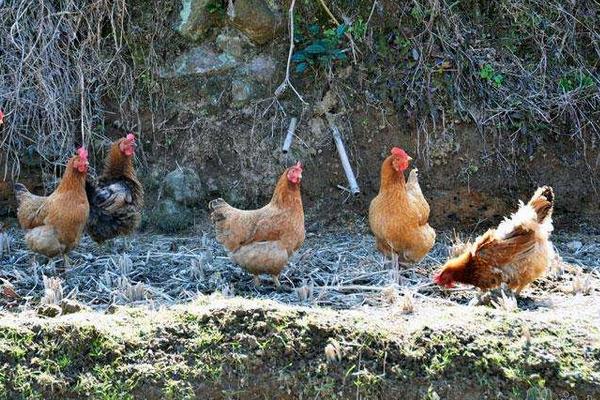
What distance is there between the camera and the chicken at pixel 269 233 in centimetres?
634

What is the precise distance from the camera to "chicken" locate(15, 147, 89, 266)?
22.8 ft

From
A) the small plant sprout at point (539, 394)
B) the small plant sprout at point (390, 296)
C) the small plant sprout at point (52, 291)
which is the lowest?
the small plant sprout at point (539, 394)

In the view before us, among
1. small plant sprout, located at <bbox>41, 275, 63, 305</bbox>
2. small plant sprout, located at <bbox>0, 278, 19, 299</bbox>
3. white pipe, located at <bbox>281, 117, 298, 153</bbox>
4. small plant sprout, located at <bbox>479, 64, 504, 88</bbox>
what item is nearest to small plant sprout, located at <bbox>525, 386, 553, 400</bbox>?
small plant sprout, located at <bbox>41, 275, 63, 305</bbox>

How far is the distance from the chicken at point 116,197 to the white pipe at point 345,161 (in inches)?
72.1

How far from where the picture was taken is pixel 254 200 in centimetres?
852

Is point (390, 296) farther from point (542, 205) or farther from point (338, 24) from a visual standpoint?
point (338, 24)

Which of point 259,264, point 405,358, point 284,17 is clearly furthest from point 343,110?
point 405,358

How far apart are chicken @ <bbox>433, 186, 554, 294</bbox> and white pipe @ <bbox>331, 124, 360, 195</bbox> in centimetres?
196

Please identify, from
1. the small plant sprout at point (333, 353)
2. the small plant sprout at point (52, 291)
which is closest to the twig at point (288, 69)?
the small plant sprout at point (52, 291)

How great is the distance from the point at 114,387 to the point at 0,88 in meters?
4.71

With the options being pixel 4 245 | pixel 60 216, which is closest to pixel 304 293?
pixel 60 216

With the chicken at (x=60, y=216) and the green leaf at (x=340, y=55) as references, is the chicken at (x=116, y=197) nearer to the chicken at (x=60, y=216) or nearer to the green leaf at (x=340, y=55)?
the chicken at (x=60, y=216)

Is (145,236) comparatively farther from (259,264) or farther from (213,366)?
(213,366)

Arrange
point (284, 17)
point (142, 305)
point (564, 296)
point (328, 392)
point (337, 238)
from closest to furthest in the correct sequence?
1. point (328, 392)
2. point (142, 305)
3. point (564, 296)
4. point (337, 238)
5. point (284, 17)
